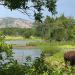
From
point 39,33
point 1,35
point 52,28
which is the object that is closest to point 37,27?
point 39,33

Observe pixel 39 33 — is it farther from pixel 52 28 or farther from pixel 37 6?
pixel 37 6

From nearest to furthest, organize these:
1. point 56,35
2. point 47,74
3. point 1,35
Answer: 1. point 47,74
2. point 1,35
3. point 56,35

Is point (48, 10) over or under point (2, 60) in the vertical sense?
over

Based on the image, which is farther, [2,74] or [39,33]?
[39,33]

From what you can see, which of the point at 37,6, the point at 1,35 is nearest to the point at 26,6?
the point at 37,6

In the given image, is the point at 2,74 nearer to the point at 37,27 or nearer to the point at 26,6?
the point at 26,6

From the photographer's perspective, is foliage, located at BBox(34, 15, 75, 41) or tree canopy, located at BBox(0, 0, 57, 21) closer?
tree canopy, located at BBox(0, 0, 57, 21)

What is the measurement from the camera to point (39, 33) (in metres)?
111

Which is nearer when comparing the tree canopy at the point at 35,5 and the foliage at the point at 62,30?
the tree canopy at the point at 35,5

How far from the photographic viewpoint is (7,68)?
29.0 feet

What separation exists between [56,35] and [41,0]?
2812 inches

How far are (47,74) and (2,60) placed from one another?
1565 mm

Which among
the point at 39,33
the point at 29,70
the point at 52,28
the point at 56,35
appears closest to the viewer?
the point at 29,70

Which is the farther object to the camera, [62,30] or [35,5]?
[62,30]
